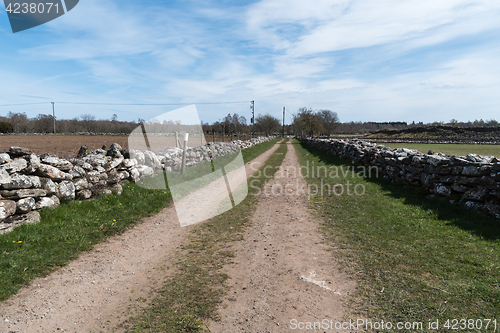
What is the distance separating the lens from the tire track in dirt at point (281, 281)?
3189 mm

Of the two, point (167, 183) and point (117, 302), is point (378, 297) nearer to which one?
point (117, 302)

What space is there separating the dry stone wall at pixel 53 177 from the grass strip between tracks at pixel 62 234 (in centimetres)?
26

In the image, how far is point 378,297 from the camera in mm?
3545

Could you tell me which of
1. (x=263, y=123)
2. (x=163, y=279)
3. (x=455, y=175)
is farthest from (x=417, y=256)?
(x=263, y=123)

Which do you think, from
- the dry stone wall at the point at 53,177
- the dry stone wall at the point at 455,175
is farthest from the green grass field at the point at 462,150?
the dry stone wall at the point at 53,177

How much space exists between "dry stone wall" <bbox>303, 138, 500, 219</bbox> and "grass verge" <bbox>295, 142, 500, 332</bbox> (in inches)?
14.5

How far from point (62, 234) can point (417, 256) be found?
21.9 feet

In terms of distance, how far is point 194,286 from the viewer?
3.86 meters

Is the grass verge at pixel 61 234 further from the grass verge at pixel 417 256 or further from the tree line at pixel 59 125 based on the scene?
the tree line at pixel 59 125

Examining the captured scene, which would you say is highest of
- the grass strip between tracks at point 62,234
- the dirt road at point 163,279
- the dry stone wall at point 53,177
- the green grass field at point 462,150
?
the dry stone wall at point 53,177

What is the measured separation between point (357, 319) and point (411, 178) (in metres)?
7.62

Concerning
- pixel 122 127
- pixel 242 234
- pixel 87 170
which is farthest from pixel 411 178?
pixel 122 127

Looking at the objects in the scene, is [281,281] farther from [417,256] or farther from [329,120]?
[329,120]

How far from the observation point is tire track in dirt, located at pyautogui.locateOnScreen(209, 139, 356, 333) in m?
3.19
